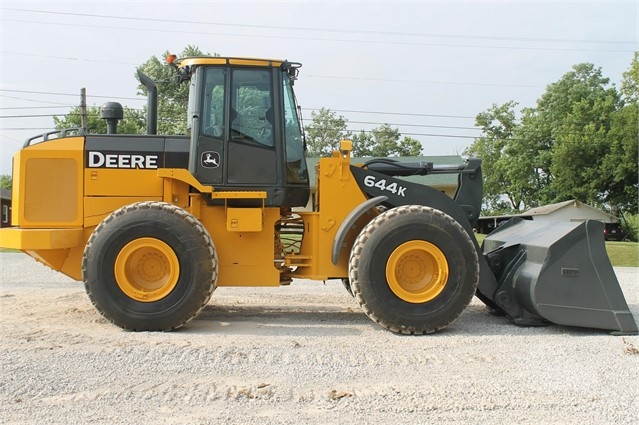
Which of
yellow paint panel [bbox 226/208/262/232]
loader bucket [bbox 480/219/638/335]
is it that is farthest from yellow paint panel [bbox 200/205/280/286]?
loader bucket [bbox 480/219/638/335]

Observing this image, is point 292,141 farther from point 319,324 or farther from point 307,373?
point 307,373

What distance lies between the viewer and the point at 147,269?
6.64 meters

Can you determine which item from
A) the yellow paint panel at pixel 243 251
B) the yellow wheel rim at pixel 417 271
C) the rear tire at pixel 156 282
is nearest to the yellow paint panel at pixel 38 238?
the rear tire at pixel 156 282

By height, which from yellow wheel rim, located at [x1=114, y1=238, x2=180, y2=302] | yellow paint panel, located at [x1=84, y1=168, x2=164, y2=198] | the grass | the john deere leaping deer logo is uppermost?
the john deere leaping deer logo

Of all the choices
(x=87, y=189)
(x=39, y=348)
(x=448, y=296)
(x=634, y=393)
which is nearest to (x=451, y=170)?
(x=448, y=296)

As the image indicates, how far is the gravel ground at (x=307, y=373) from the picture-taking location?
4082mm

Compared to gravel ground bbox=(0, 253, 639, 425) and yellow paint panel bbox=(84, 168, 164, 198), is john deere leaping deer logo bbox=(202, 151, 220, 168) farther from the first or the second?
gravel ground bbox=(0, 253, 639, 425)

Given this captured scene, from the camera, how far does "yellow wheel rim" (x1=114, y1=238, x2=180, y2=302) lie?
6.50 m

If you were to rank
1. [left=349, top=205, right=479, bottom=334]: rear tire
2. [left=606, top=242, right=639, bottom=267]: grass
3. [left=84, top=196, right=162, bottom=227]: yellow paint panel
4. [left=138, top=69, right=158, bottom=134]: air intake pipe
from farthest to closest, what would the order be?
[left=606, top=242, right=639, bottom=267]: grass, [left=138, top=69, right=158, bottom=134]: air intake pipe, [left=84, top=196, right=162, bottom=227]: yellow paint panel, [left=349, top=205, right=479, bottom=334]: rear tire

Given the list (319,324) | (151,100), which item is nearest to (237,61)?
(151,100)

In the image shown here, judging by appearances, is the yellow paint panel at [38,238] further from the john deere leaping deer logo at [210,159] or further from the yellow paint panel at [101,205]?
the john deere leaping deer logo at [210,159]

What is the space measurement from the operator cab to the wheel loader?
0.05 ft

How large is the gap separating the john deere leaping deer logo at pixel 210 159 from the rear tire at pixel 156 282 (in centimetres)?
73

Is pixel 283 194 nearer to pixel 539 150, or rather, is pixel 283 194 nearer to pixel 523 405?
pixel 523 405
